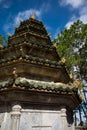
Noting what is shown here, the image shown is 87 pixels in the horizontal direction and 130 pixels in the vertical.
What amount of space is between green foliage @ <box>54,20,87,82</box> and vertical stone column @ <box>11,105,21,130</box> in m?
20.0

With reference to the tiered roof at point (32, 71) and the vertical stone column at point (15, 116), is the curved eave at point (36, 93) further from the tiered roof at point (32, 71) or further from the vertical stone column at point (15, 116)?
the vertical stone column at point (15, 116)

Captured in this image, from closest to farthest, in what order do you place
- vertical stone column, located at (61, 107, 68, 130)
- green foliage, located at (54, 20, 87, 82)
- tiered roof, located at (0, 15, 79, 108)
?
tiered roof, located at (0, 15, 79, 108)
vertical stone column, located at (61, 107, 68, 130)
green foliage, located at (54, 20, 87, 82)

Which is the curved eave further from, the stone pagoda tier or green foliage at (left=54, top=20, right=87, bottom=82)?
green foliage at (left=54, top=20, right=87, bottom=82)

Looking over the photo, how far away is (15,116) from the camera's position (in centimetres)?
673

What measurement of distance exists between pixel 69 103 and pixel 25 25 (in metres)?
7.46

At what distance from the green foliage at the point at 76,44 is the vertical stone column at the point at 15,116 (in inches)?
789

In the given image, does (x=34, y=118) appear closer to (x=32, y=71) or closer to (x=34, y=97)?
(x=34, y=97)

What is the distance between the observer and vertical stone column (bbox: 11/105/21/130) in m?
6.52

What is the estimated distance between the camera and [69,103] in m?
7.74

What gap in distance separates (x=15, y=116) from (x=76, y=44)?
74.9 feet

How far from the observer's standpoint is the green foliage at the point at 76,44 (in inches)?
1053

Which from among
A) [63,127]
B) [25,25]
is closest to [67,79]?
[63,127]

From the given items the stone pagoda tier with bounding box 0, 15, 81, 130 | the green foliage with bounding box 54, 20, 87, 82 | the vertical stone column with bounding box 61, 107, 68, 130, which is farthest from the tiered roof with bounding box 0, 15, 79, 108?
the green foliage with bounding box 54, 20, 87, 82

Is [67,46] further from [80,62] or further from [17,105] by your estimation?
[17,105]
